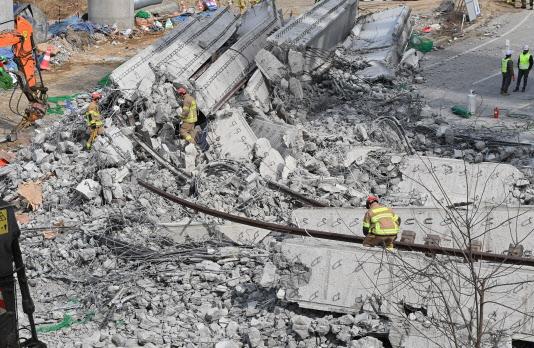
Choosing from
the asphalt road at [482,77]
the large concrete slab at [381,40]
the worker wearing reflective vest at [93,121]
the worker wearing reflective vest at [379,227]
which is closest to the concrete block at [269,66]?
the large concrete slab at [381,40]

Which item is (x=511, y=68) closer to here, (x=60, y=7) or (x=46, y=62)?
(x=46, y=62)

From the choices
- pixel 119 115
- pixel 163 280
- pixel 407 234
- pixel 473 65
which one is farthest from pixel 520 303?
pixel 473 65

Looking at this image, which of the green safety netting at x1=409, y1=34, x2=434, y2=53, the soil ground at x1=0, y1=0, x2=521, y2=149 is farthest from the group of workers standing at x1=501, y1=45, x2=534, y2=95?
the soil ground at x1=0, y1=0, x2=521, y2=149

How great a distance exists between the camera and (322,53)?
53.2 ft

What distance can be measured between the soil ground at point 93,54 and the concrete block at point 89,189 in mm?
5271

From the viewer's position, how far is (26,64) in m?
15.7

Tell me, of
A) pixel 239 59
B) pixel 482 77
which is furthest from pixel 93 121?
pixel 482 77

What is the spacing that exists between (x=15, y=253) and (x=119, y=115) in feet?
29.0

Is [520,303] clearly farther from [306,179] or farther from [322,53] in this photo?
[322,53]

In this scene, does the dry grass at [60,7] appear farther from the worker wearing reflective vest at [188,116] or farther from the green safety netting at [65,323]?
the green safety netting at [65,323]

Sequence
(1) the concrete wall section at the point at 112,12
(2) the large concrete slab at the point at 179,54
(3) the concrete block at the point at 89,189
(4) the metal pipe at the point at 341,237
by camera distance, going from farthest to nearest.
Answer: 1. (1) the concrete wall section at the point at 112,12
2. (2) the large concrete slab at the point at 179,54
3. (3) the concrete block at the point at 89,189
4. (4) the metal pipe at the point at 341,237

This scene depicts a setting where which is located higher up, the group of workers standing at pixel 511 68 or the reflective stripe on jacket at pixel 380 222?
the reflective stripe on jacket at pixel 380 222

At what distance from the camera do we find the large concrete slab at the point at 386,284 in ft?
21.7

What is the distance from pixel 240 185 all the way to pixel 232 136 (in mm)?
1994
